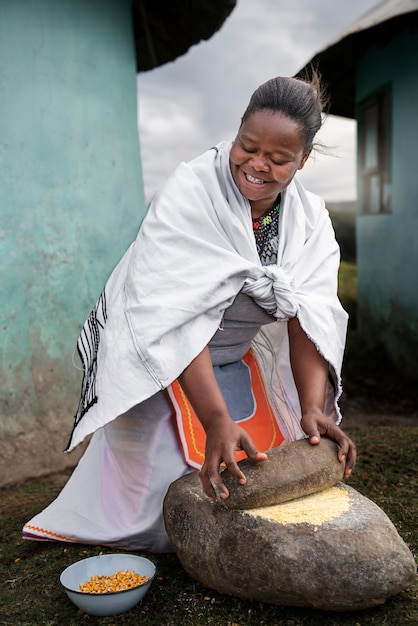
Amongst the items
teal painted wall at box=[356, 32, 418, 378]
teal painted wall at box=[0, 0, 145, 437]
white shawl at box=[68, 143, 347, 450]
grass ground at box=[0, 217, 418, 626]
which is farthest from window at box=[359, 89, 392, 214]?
white shawl at box=[68, 143, 347, 450]

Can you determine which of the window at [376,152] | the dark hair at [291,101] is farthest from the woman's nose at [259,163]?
the window at [376,152]

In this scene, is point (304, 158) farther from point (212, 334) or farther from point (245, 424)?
point (245, 424)

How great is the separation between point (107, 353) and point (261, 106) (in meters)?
1.03

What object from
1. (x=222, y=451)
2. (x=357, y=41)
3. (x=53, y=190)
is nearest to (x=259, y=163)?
(x=222, y=451)

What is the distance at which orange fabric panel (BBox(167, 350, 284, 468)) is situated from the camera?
2.82 meters

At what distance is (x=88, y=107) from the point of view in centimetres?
514

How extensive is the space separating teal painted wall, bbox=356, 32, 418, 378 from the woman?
16.6 feet

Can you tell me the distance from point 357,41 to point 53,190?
4833 millimetres

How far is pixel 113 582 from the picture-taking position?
2.57 meters

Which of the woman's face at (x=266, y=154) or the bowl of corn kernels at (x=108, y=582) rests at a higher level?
the woman's face at (x=266, y=154)

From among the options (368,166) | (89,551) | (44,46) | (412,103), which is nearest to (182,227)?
(89,551)

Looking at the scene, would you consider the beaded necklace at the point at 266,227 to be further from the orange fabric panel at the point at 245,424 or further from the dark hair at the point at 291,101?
the orange fabric panel at the point at 245,424

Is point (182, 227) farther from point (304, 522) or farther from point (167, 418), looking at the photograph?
point (304, 522)

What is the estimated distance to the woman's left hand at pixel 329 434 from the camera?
2605 mm
